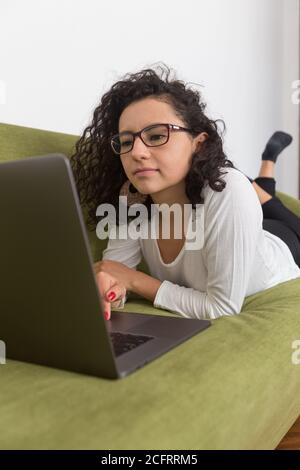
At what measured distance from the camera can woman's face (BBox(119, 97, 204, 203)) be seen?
0.99 meters

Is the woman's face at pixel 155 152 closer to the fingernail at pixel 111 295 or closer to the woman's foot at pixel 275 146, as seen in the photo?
the fingernail at pixel 111 295

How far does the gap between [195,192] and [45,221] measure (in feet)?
1.85

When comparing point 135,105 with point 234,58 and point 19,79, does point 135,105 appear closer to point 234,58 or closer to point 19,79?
point 19,79

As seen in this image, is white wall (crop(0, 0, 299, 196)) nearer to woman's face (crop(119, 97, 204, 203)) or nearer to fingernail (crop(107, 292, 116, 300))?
woman's face (crop(119, 97, 204, 203))

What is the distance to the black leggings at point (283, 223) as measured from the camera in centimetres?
151

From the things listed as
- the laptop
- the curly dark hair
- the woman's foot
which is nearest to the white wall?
the curly dark hair

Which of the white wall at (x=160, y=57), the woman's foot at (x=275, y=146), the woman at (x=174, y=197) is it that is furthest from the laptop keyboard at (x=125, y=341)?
the woman's foot at (x=275, y=146)

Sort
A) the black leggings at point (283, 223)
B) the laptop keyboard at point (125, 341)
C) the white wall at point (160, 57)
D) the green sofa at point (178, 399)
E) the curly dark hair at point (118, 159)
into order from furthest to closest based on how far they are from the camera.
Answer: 1. the black leggings at point (283, 223)
2. the white wall at point (160, 57)
3. the curly dark hair at point (118, 159)
4. the laptop keyboard at point (125, 341)
5. the green sofa at point (178, 399)

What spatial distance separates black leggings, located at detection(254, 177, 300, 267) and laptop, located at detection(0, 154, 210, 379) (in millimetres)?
922

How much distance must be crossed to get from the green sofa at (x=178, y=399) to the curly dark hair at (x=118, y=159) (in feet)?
1.25

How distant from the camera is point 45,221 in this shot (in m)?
0.56

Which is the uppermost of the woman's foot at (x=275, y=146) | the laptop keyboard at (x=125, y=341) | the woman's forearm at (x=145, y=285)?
the woman's foot at (x=275, y=146)

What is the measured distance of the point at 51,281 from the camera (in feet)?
1.91
